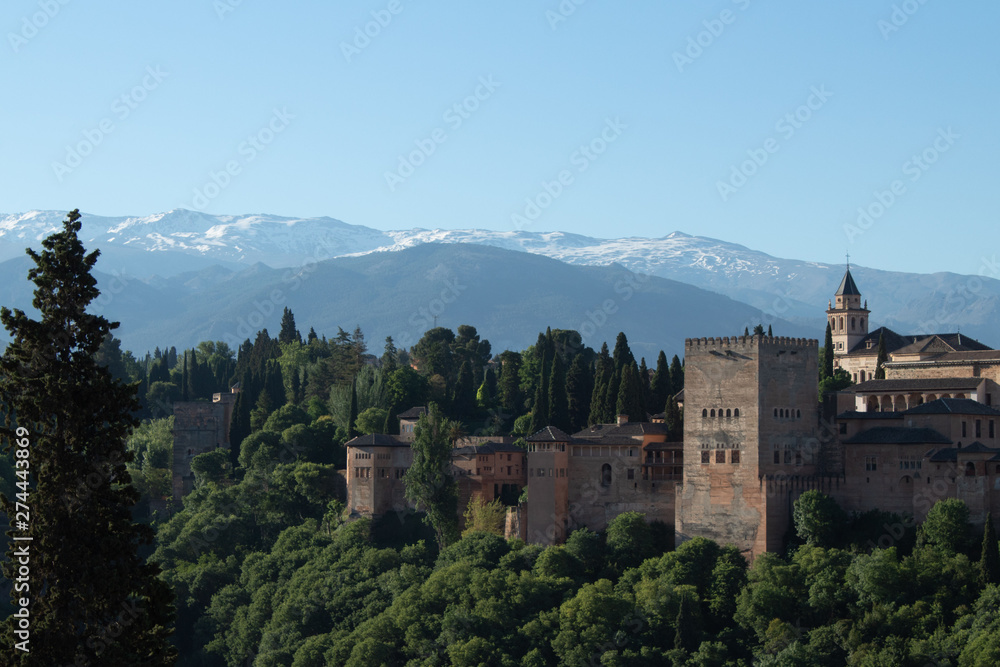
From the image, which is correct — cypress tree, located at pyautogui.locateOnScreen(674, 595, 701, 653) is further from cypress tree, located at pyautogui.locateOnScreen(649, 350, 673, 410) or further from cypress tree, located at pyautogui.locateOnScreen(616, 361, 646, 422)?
cypress tree, located at pyautogui.locateOnScreen(649, 350, 673, 410)

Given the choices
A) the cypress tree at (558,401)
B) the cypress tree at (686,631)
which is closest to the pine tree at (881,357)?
the cypress tree at (558,401)

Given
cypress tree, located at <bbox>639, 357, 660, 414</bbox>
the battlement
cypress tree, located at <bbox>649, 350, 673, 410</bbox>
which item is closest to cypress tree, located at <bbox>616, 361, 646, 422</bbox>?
cypress tree, located at <bbox>639, 357, 660, 414</bbox>

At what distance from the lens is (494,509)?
75.8 metres

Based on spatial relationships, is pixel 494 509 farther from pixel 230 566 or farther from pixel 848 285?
pixel 848 285

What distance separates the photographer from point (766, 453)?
219ft

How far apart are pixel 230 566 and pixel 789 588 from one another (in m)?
36.0

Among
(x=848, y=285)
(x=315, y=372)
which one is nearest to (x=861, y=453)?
(x=848, y=285)

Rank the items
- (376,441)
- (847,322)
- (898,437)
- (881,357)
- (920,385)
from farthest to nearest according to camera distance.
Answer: (847,322) < (881,357) < (376,441) < (920,385) < (898,437)

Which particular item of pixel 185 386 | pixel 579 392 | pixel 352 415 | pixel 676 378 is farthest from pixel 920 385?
pixel 185 386

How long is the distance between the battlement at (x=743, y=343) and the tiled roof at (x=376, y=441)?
1978cm

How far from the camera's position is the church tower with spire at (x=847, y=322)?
95.0 metres

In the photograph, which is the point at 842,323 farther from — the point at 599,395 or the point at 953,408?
the point at 953,408

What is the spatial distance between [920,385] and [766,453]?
1007 cm

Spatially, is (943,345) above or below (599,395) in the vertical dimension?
above
